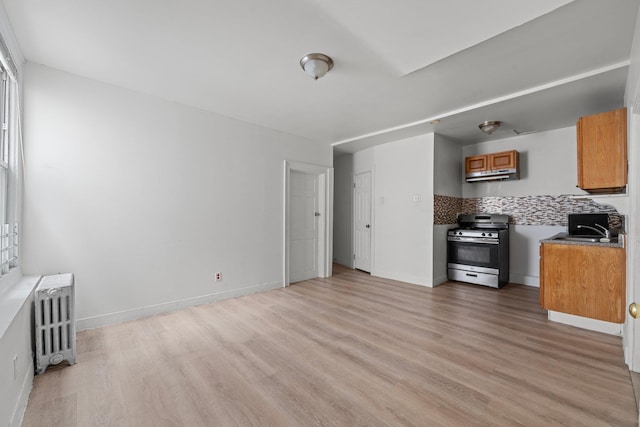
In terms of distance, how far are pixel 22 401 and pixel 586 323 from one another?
4.62m

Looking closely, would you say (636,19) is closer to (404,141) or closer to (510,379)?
(510,379)

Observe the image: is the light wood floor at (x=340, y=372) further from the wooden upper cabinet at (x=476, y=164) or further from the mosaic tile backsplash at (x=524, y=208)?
the wooden upper cabinet at (x=476, y=164)

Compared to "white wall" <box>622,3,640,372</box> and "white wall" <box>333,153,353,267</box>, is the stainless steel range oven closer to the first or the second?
"white wall" <box>333,153,353,267</box>

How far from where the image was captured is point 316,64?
2.36 metres

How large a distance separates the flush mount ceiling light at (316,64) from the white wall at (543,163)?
387 centimetres

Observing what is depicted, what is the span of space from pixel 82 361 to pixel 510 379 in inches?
128

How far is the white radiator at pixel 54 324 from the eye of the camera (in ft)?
6.72

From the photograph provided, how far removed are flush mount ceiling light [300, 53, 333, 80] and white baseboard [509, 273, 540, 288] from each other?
4.52 meters

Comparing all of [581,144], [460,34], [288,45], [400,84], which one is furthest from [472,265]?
[288,45]

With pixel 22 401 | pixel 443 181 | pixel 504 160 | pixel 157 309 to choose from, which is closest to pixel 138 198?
pixel 157 309

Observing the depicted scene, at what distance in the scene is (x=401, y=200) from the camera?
15.8 ft

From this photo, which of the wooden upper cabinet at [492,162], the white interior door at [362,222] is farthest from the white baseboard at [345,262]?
the wooden upper cabinet at [492,162]

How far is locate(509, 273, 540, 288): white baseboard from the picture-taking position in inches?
174

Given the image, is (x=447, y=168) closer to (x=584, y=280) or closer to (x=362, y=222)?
(x=362, y=222)
